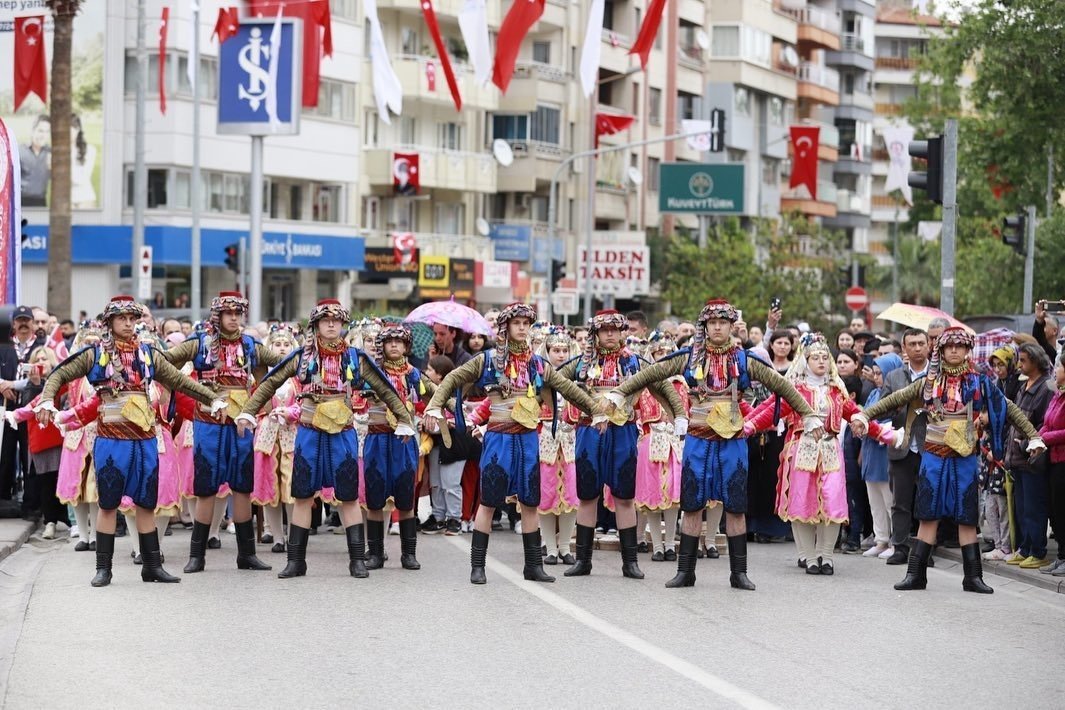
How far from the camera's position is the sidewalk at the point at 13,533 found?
15.9m

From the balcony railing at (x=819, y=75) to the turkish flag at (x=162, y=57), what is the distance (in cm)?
4699

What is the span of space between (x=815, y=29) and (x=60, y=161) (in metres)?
62.5

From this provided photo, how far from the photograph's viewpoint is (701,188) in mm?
64625

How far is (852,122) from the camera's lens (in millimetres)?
99812

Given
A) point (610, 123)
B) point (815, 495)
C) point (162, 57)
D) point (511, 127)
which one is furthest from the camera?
point (511, 127)

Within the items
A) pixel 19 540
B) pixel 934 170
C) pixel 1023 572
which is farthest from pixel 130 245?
pixel 1023 572

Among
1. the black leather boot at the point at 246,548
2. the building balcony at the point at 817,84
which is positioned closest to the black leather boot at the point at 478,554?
the black leather boot at the point at 246,548

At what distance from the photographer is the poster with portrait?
163ft

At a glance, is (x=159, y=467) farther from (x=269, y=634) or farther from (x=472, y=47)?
(x=472, y=47)

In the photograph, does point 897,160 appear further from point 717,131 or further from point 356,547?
point 356,547

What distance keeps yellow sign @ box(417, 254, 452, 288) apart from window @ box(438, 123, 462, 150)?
453cm

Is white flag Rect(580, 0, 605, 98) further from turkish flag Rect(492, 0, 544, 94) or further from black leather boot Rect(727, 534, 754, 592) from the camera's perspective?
black leather boot Rect(727, 534, 754, 592)

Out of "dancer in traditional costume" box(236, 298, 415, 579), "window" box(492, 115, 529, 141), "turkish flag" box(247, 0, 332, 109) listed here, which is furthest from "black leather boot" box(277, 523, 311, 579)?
"window" box(492, 115, 529, 141)

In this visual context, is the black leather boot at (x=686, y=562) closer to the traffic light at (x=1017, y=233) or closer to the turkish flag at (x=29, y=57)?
the traffic light at (x=1017, y=233)
